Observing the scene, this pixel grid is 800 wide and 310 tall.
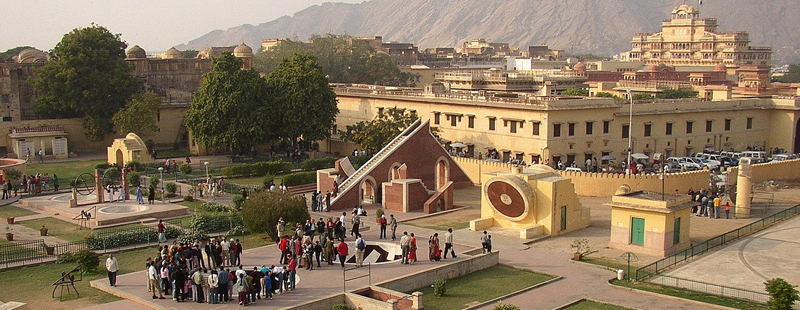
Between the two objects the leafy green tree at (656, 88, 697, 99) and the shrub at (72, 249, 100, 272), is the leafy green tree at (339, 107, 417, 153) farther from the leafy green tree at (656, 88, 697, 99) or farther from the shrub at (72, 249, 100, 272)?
the leafy green tree at (656, 88, 697, 99)

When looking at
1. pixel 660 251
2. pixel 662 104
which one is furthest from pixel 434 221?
pixel 662 104

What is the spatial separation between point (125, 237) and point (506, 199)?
1532cm

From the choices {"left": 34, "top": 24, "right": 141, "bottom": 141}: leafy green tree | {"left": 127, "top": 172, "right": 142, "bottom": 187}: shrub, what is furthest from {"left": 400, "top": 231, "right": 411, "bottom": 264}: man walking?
{"left": 34, "top": 24, "right": 141, "bottom": 141}: leafy green tree

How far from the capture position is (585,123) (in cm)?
5216

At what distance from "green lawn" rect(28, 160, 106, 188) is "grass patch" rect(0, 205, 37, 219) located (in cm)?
832

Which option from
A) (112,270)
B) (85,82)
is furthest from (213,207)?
(85,82)

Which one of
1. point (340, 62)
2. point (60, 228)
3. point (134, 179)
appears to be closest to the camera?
point (60, 228)

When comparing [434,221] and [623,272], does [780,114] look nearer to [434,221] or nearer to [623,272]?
[434,221]

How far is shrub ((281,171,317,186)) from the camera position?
44188 millimetres

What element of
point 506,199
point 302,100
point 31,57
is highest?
→ point 31,57

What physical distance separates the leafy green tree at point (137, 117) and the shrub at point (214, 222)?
26.4 m

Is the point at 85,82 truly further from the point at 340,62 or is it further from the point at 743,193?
the point at 743,193

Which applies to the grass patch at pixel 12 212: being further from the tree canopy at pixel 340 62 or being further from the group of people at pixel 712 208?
the tree canopy at pixel 340 62

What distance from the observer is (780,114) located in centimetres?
6069
